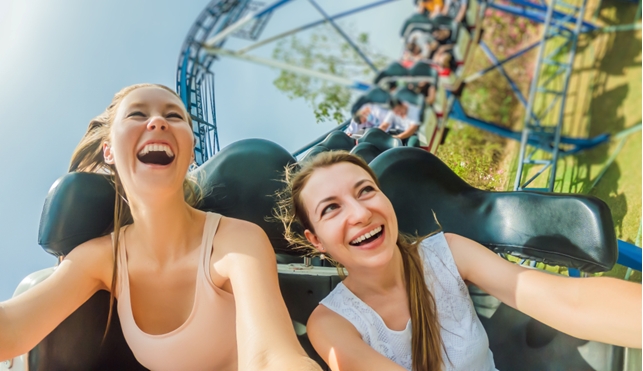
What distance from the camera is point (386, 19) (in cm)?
71

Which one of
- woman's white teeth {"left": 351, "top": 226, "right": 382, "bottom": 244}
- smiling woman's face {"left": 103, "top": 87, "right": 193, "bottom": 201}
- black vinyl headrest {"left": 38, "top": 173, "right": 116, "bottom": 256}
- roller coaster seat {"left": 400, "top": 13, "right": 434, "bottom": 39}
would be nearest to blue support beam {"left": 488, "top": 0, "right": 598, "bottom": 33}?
roller coaster seat {"left": 400, "top": 13, "right": 434, "bottom": 39}

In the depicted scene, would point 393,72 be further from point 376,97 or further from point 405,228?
point 405,228

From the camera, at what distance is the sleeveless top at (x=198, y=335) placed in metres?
0.52

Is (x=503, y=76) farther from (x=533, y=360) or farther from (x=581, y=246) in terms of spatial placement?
(x=533, y=360)

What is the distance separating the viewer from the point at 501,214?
675 mm

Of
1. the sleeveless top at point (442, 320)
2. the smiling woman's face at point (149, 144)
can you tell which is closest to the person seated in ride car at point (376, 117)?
the sleeveless top at point (442, 320)

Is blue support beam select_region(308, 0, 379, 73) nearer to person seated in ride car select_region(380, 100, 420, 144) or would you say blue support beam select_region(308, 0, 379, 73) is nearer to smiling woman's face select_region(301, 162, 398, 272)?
person seated in ride car select_region(380, 100, 420, 144)

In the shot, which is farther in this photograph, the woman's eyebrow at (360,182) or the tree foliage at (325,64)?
the tree foliage at (325,64)

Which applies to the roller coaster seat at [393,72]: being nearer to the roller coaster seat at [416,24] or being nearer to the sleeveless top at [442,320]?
the roller coaster seat at [416,24]

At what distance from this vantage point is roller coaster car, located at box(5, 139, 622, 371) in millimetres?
581

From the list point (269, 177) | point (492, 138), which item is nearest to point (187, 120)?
point (269, 177)

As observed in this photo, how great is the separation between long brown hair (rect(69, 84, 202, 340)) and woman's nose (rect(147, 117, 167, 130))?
6 centimetres

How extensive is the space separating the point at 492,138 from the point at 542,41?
19 cm

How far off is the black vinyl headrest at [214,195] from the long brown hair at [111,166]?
0.02 meters
